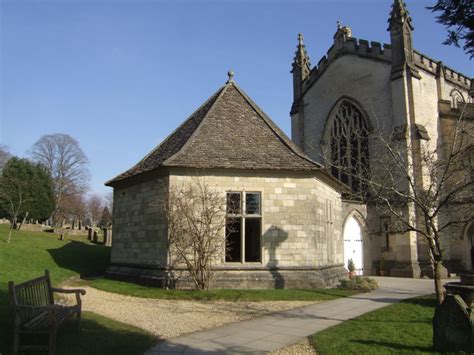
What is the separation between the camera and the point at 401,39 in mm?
23047

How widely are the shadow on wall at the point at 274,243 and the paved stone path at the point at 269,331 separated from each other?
8.79 ft

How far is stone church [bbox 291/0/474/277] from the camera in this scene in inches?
864

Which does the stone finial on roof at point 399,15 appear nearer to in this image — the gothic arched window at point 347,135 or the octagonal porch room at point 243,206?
the gothic arched window at point 347,135

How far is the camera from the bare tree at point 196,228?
1322 cm

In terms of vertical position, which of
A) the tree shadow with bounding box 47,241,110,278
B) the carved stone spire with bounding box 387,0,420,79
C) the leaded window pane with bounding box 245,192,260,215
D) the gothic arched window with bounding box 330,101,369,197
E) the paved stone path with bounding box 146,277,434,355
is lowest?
the paved stone path with bounding box 146,277,434,355

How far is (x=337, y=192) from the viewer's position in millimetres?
18578

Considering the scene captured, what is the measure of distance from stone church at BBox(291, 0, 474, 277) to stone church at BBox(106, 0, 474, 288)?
7cm

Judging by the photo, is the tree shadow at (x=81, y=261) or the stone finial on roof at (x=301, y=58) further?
the stone finial on roof at (x=301, y=58)

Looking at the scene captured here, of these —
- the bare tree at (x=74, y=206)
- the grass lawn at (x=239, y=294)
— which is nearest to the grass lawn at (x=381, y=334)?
the grass lawn at (x=239, y=294)

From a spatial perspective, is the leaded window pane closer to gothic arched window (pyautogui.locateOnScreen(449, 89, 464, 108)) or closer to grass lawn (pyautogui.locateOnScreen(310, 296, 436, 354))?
grass lawn (pyautogui.locateOnScreen(310, 296, 436, 354))

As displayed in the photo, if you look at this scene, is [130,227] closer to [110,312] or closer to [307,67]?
[110,312]

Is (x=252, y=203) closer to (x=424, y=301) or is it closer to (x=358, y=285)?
(x=358, y=285)

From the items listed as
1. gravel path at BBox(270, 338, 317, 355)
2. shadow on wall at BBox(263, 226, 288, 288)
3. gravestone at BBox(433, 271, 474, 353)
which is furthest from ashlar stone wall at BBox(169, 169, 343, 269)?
gravestone at BBox(433, 271, 474, 353)

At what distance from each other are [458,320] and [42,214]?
43.8 meters
